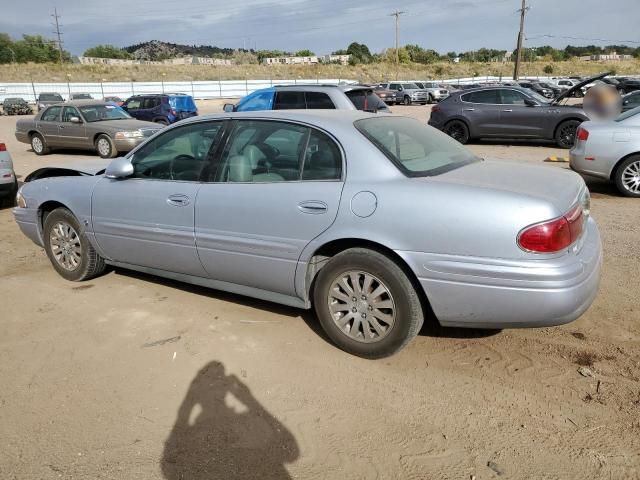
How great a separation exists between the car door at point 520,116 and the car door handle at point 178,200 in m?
12.1

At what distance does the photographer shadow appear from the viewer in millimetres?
2439

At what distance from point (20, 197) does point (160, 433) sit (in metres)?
3.48

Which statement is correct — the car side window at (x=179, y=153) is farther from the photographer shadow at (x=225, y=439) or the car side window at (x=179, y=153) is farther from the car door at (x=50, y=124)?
the car door at (x=50, y=124)

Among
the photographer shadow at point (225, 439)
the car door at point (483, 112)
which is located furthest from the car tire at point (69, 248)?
the car door at point (483, 112)

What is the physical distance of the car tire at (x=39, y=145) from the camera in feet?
47.7

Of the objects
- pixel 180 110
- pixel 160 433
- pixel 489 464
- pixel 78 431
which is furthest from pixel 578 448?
pixel 180 110

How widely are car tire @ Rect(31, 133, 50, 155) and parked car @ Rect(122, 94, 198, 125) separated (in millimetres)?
4614

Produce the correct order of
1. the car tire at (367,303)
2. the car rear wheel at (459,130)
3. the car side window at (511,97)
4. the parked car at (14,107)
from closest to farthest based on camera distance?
the car tire at (367,303) < the car side window at (511,97) < the car rear wheel at (459,130) < the parked car at (14,107)

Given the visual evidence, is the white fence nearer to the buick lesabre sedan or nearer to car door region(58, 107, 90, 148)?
car door region(58, 107, 90, 148)

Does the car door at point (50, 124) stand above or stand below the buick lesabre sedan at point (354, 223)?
above

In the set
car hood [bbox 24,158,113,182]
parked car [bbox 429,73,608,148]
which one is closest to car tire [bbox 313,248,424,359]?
car hood [bbox 24,158,113,182]

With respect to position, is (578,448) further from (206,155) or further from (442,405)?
(206,155)

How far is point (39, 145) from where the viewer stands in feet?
48.1

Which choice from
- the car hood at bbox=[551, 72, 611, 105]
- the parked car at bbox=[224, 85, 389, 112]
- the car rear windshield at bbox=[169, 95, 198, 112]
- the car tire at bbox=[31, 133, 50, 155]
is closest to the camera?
the car hood at bbox=[551, 72, 611, 105]
